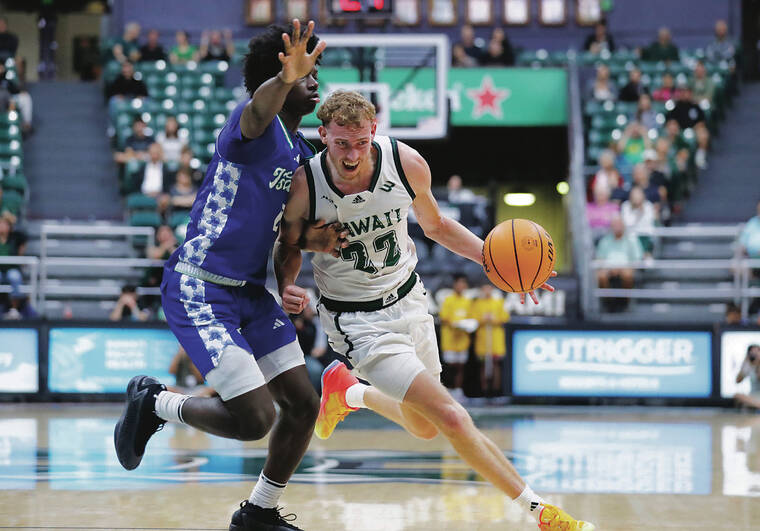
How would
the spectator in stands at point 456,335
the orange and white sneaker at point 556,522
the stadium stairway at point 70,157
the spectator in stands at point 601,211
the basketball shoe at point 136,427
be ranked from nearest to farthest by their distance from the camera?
1. the orange and white sneaker at point 556,522
2. the basketball shoe at point 136,427
3. the spectator in stands at point 456,335
4. the spectator in stands at point 601,211
5. the stadium stairway at point 70,157

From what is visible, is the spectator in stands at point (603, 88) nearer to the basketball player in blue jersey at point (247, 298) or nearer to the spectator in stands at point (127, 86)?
the spectator in stands at point (127, 86)

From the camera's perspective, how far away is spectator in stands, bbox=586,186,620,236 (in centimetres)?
1522

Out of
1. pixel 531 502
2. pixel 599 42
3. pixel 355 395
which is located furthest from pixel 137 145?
pixel 531 502

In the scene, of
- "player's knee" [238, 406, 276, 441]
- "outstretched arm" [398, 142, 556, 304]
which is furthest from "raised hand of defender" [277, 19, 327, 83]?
"player's knee" [238, 406, 276, 441]

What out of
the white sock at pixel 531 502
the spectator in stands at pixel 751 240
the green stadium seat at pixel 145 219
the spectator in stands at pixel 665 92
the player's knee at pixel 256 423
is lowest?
the white sock at pixel 531 502

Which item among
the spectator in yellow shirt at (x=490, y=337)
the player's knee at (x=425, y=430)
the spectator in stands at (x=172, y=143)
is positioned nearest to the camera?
the player's knee at (x=425, y=430)

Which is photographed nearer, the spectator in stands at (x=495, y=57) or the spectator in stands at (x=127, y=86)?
the spectator in stands at (x=127, y=86)

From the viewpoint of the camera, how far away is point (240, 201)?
15.7ft

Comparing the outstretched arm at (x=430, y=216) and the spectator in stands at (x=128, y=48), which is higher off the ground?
the spectator in stands at (x=128, y=48)

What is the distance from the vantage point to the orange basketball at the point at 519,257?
5.14 meters

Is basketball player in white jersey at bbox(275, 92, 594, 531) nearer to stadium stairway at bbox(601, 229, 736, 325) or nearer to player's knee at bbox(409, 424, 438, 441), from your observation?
player's knee at bbox(409, 424, 438, 441)

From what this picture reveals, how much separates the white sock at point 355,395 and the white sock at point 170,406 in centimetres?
129

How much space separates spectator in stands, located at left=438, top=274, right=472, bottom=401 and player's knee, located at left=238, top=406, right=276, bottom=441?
27.7ft

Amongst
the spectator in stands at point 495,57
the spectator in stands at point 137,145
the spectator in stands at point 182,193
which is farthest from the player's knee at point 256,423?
the spectator in stands at point 495,57
